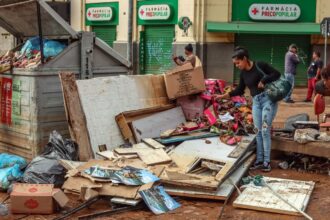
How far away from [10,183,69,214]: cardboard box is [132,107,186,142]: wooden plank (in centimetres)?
219

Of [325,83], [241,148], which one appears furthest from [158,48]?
[325,83]

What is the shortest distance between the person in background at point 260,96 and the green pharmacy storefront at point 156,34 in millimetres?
14655

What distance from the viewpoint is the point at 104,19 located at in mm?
25094

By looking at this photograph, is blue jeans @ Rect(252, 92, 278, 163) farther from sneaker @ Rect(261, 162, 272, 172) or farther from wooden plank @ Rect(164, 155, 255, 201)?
wooden plank @ Rect(164, 155, 255, 201)

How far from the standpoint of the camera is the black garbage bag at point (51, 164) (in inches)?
265

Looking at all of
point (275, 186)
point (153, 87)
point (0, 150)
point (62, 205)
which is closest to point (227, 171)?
point (275, 186)

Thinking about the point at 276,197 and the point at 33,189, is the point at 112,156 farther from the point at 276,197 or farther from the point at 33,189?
the point at 276,197

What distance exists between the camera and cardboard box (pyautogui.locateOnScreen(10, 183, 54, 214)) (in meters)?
5.93

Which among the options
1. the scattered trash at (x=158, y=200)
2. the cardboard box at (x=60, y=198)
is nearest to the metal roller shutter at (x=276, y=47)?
the scattered trash at (x=158, y=200)

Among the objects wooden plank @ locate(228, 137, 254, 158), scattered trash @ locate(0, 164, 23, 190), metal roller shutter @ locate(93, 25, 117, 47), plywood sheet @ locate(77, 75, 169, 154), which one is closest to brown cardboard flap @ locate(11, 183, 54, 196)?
scattered trash @ locate(0, 164, 23, 190)

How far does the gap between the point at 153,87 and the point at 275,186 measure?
2.71m

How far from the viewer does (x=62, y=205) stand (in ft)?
19.6

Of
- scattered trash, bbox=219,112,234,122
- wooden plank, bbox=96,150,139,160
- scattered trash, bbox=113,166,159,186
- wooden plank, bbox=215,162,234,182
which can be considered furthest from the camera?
scattered trash, bbox=219,112,234,122

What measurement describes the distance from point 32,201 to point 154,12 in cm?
1762
